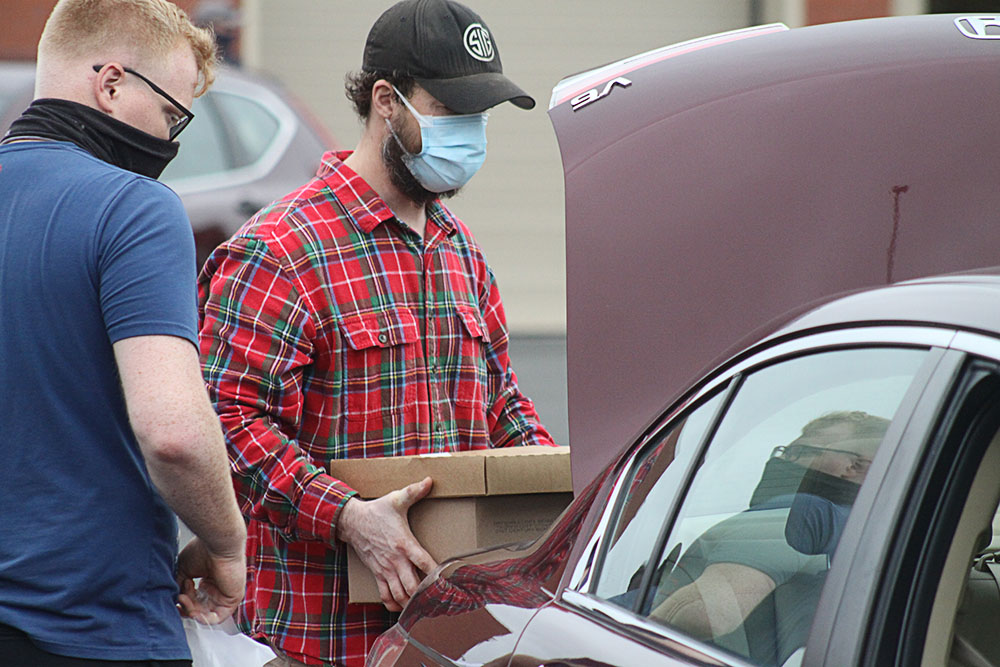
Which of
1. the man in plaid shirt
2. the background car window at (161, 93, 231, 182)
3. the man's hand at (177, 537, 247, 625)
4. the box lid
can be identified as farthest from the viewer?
the background car window at (161, 93, 231, 182)

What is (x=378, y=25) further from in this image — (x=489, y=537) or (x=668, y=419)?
(x=668, y=419)

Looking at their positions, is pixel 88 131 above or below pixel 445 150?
above

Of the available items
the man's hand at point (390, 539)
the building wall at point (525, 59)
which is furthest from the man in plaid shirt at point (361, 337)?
the building wall at point (525, 59)

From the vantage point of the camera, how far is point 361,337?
2.88 meters

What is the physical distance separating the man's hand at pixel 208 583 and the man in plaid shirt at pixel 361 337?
295 millimetres

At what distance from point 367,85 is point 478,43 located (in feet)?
0.93

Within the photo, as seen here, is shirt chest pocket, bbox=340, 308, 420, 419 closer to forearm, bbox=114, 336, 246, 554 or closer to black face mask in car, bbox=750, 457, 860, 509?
forearm, bbox=114, 336, 246, 554

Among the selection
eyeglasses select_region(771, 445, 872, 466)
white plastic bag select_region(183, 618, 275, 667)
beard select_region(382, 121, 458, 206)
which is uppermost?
beard select_region(382, 121, 458, 206)

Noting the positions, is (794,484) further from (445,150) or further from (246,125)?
(246,125)

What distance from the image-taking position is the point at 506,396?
333 cm

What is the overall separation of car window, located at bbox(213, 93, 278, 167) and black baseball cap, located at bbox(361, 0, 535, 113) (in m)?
4.00

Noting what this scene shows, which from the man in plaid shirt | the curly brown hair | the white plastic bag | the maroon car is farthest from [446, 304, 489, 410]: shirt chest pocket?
the white plastic bag

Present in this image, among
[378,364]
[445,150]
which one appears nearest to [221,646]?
[378,364]

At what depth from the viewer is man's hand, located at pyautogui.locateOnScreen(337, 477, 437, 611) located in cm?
267
